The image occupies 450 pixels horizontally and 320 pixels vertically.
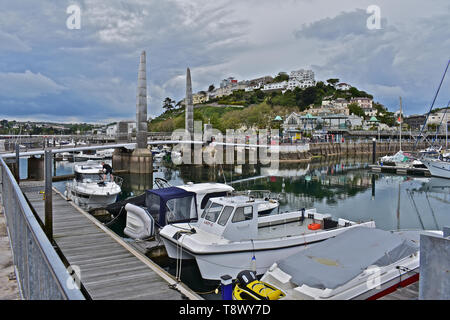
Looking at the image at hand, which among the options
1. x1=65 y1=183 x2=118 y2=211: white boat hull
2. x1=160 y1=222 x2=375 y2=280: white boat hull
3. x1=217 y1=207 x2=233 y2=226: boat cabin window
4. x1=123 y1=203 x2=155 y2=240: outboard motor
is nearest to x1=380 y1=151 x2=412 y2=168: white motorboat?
x1=65 y1=183 x2=118 y2=211: white boat hull

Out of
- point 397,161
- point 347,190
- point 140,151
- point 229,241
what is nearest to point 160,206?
point 229,241

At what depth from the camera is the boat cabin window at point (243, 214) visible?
12782mm

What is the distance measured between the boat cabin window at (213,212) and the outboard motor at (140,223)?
340 cm

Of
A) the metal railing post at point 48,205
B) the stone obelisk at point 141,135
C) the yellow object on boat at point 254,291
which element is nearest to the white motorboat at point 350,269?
the yellow object on boat at point 254,291

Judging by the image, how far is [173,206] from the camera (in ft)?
52.7

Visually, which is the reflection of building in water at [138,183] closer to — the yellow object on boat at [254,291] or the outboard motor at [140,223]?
the outboard motor at [140,223]

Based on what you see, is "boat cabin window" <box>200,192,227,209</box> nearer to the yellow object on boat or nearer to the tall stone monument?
the yellow object on boat

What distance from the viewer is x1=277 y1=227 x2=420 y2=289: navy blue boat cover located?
9594 millimetres

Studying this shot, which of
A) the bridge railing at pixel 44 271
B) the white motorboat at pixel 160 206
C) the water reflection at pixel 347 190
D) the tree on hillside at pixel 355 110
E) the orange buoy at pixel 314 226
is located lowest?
the water reflection at pixel 347 190

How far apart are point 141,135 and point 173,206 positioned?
1413 inches

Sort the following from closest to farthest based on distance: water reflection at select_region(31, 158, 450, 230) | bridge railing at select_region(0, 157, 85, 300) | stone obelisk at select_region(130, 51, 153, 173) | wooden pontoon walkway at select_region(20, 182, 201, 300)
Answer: bridge railing at select_region(0, 157, 85, 300)
wooden pontoon walkway at select_region(20, 182, 201, 300)
water reflection at select_region(31, 158, 450, 230)
stone obelisk at select_region(130, 51, 153, 173)

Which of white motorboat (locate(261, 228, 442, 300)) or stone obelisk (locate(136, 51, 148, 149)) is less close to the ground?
stone obelisk (locate(136, 51, 148, 149))

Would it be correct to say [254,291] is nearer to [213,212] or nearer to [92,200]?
[213,212]

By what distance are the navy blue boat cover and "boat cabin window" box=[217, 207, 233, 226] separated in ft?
8.94
